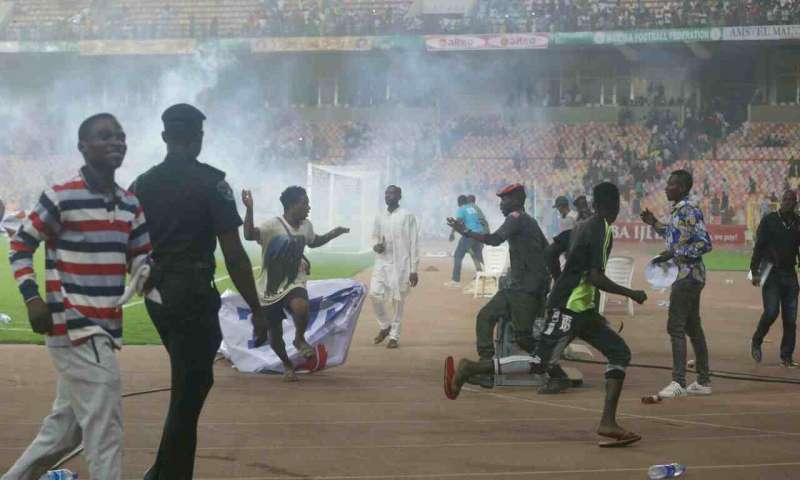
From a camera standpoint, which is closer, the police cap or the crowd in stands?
the police cap

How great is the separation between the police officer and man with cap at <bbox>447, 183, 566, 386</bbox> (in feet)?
13.3

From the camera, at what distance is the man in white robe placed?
42.7 ft

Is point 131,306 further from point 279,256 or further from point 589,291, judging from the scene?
point 589,291

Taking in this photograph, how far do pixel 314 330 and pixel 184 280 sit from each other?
5.02 m

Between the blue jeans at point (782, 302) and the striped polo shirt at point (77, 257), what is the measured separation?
26.4 ft

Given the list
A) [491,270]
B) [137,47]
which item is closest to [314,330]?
[491,270]

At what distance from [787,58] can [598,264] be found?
1502 inches

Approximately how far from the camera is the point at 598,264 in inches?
305

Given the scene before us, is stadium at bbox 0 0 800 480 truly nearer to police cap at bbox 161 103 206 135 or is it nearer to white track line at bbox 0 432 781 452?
white track line at bbox 0 432 781 452

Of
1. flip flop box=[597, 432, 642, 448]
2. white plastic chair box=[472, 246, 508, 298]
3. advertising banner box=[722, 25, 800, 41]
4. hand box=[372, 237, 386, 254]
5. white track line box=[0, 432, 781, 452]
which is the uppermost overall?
advertising banner box=[722, 25, 800, 41]

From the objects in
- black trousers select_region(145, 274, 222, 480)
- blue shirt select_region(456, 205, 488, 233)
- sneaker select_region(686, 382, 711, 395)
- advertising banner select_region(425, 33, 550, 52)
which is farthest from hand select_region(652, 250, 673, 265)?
advertising banner select_region(425, 33, 550, 52)

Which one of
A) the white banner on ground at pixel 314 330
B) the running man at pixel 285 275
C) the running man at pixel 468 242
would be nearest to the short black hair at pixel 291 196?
the running man at pixel 285 275

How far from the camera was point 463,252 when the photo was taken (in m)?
20.9

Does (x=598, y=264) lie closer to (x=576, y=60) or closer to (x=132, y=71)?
(x=576, y=60)
